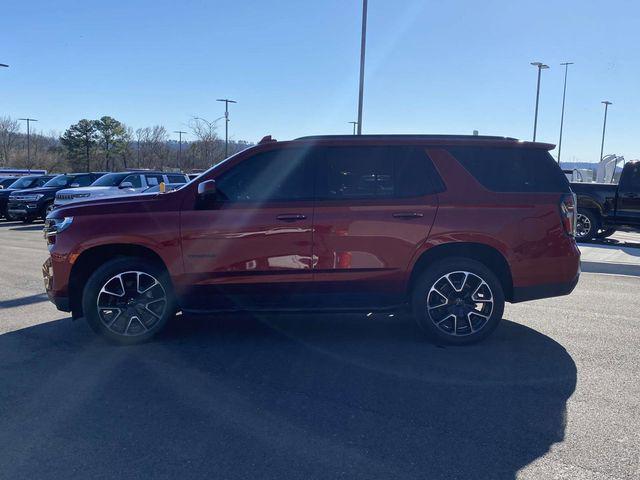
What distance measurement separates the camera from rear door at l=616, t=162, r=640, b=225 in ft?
46.1

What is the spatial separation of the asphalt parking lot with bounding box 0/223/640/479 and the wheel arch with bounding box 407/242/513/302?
616 mm

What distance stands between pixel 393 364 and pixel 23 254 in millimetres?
9504

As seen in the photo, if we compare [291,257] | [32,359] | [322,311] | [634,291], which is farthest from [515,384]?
[634,291]

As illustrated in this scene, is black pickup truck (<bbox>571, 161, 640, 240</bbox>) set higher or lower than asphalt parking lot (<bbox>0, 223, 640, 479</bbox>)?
higher

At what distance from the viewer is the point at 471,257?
5559mm


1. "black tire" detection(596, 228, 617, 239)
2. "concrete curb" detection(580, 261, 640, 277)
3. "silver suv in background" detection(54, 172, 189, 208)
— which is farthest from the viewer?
"silver suv in background" detection(54, 172, 189, 208)

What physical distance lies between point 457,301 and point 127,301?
3149 mm

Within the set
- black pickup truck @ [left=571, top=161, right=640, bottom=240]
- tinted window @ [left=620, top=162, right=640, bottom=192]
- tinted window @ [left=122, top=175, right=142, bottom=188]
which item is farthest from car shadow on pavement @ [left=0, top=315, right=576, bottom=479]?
tinted window @ [left=122, top=175, right=142, bottom=188]

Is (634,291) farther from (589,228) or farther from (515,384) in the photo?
(589,228)

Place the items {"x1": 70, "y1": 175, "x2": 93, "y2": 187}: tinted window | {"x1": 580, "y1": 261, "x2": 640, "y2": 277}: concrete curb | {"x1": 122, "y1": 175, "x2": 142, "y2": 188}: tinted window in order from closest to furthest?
{"x1": 580, "y1": 261, "x2": 640, "y2": 277}: concrete curb < {"x1": 122, "y1": 175, "x2": 142, "y2": 188}: tinted window < {"x1": 70, "y1": 175, "x2": 93, "y2": 187}: tinted window

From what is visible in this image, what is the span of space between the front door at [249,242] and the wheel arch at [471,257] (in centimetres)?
108

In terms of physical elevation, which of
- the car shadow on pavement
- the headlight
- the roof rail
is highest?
the roof rail

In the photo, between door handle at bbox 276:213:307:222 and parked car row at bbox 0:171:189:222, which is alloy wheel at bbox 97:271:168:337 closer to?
door handle at bbox 276:213:307:222

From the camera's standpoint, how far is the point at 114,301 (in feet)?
17.4
